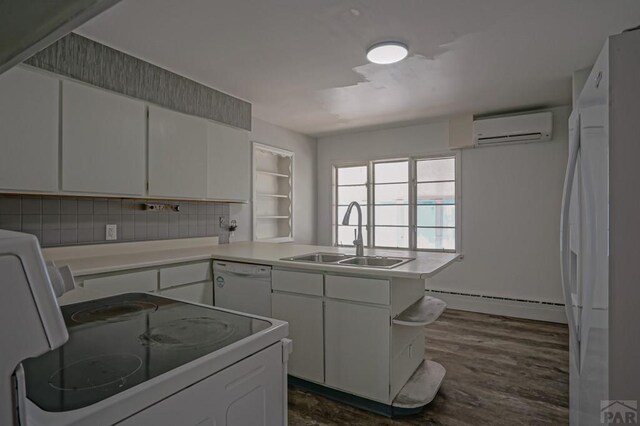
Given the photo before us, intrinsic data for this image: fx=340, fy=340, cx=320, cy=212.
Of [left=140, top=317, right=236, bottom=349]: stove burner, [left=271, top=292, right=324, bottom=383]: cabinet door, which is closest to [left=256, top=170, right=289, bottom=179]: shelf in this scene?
[left=271, top=292, right=324, bottom=383]: cabinet door

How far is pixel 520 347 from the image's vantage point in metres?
3.06

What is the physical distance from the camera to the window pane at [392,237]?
15.7ft

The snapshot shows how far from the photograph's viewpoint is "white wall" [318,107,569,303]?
3.79 metres

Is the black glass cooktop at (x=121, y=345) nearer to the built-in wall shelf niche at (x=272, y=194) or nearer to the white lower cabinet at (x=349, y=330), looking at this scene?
the white lower cabinet at (x=349, y=330)

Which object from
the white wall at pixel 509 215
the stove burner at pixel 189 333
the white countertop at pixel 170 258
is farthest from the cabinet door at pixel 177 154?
the white wall at pixel 509 215

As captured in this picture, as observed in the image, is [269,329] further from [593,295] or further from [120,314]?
[593,295]

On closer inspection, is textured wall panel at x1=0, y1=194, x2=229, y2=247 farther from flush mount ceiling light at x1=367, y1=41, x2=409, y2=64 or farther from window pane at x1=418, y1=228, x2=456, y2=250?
window pane at x1=418, y1=228, x2=456, y2=250

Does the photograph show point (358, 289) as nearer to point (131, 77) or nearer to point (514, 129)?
point (131, 77)

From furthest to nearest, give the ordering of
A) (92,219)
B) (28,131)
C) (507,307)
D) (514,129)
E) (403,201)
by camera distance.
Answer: (403,201)
(507,307)
(514,129)
(92,219)
(28,131)

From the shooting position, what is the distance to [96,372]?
0.70 metres

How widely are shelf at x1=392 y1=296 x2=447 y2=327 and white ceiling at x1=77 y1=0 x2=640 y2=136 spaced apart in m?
1.84

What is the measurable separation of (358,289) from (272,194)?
2.80 meters

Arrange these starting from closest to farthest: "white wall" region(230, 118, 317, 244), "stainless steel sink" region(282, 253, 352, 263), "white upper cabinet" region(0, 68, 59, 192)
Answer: "white upper cabinet" region(0, 68, 59, 192)
"stainless steel sink" region(282, 253, 352, 263)
"white wall" region(230, 118, 317, 244)

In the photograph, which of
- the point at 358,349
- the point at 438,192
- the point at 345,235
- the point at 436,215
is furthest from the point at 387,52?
the point at 345,235
